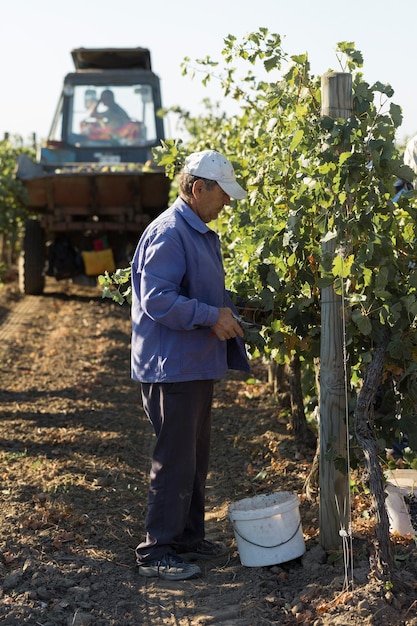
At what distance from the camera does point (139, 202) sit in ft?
40.0

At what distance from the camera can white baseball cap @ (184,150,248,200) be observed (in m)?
4.09

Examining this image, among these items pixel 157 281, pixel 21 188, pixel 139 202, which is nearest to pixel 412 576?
pixel 157 281

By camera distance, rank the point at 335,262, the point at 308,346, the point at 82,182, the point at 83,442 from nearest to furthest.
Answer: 1. the point at 335,262
2. the point at 308,346
3. the point at 83,442
4. the point at 82,182

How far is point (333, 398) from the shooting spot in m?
4.14

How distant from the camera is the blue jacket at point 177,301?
13.0 ft

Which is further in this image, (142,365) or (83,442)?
(83,442)

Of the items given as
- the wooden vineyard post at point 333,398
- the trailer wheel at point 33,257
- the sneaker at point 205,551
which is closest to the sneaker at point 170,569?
the sneaker at point 205,551

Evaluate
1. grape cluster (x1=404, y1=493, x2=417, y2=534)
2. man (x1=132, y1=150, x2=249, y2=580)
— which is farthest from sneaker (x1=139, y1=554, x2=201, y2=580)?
grape cluster (x1=404, y1=493, x2=417, y2=534)

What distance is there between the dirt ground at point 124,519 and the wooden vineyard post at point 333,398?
142mm

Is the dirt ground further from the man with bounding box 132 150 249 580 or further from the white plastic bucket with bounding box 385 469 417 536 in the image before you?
the man with bounding box 132 150 249 580

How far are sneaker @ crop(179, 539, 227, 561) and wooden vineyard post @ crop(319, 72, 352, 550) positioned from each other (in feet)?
1.79

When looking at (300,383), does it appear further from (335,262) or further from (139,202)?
(139,202)

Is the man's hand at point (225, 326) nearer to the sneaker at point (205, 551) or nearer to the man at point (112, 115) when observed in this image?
the sneaker at point (205, 551)

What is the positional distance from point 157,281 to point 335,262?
30.2 inches
